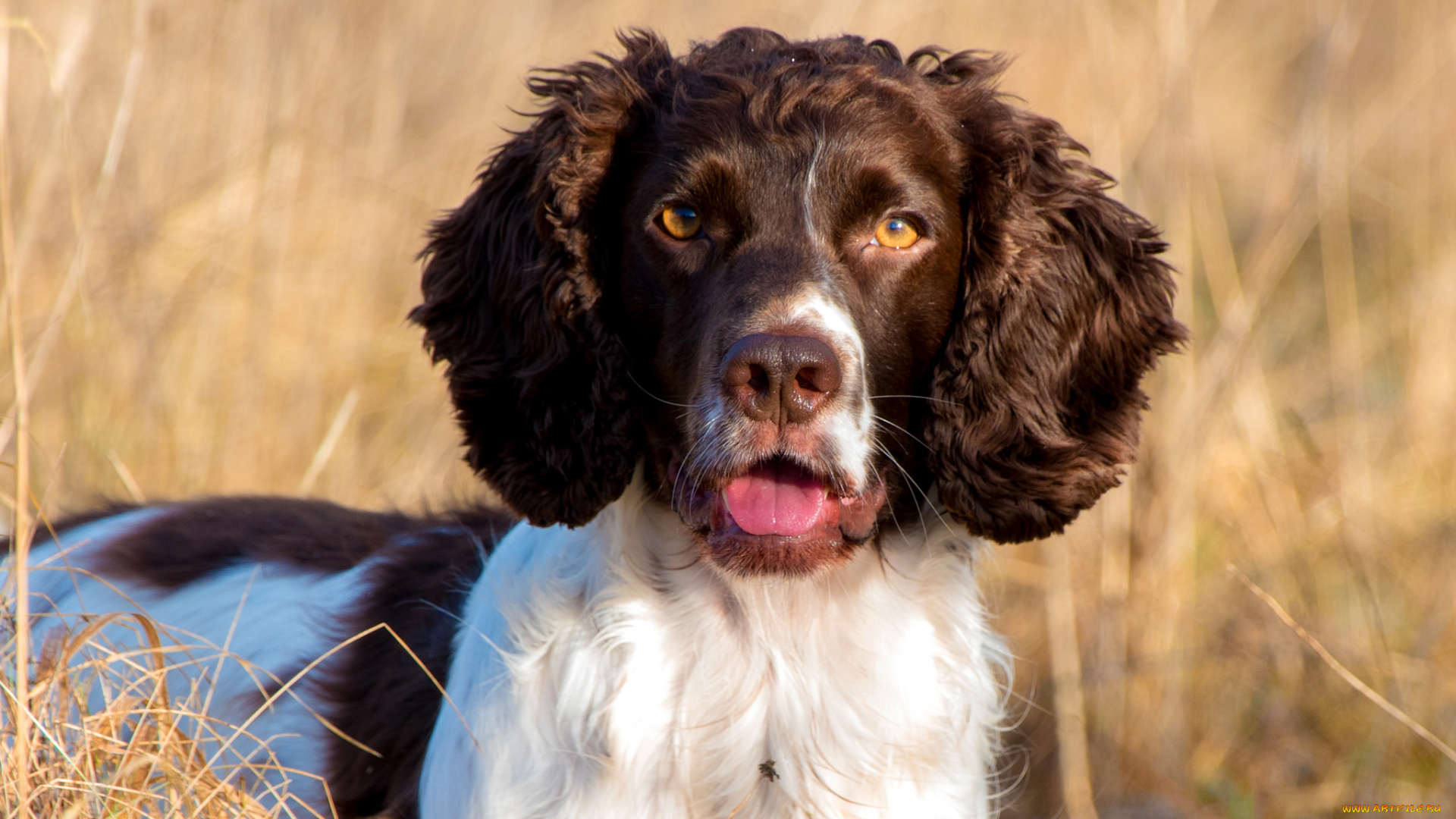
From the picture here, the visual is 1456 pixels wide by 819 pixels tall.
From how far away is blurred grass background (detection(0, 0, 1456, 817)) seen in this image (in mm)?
4465

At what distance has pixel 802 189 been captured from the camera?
2773 millimetres

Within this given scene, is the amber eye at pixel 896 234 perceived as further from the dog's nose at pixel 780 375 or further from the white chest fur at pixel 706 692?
the white chest fur at pixel 706 692

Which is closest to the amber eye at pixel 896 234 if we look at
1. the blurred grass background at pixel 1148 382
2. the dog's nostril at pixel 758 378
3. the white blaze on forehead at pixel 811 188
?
the white blaze on forehead at pixel 811 188

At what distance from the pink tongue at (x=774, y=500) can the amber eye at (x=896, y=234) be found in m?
0.51

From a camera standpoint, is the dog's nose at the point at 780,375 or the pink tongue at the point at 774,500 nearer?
the dog's nose at the point at 780,375

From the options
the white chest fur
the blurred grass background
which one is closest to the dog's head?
the white chest fur

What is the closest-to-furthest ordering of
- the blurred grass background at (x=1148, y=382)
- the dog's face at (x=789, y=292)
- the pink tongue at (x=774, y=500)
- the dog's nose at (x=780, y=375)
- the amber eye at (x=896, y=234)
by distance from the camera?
1. the dog's nose at (x=780, y=375)
2. the dog's face at (x=789, y=292)
3. the pink tongue at (x=774, y=500)
4. the amber eye at (x=896, y=234)
5. the blurred grass background at (x=1148, y=382)

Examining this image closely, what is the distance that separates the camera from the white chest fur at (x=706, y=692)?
285 centimetres

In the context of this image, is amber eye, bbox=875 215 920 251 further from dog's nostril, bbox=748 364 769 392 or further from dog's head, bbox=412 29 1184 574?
dog's nostril, bbox=748 364 769 392

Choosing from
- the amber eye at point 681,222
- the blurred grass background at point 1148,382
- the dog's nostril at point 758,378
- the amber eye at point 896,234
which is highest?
the amber eye at point 896,234

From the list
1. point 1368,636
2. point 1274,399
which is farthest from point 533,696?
point 1274,399

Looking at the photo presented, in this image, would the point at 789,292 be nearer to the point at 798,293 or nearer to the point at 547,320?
the point at 798,293

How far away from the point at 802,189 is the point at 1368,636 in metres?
2.94

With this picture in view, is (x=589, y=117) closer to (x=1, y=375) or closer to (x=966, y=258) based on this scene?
(x=966, y=258)
